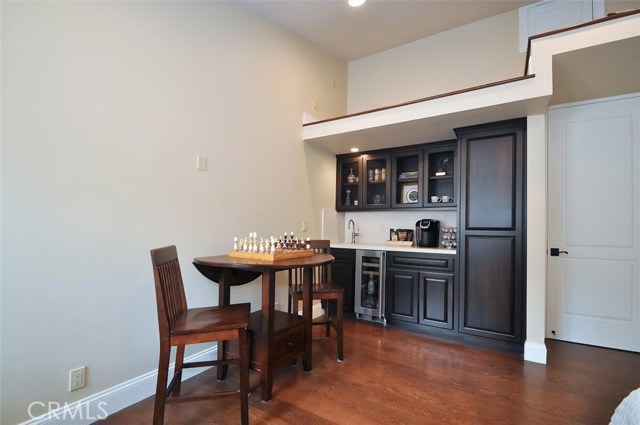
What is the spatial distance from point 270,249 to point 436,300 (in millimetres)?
1992

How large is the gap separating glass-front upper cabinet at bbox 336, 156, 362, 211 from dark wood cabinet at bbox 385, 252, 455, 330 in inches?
40.5

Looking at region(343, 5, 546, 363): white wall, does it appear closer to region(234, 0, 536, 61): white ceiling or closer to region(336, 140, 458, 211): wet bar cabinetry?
region(234, 0, 536, 61): white ceiling

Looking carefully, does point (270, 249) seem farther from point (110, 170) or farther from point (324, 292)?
point (110, 170)

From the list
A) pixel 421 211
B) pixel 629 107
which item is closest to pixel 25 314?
pixel 421 211

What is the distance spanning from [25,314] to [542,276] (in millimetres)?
3586

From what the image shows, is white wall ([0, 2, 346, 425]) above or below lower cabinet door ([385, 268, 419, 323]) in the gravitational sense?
above

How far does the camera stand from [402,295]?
3.32 metres

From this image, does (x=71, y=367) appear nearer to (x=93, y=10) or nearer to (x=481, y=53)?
(x=93, y=10)

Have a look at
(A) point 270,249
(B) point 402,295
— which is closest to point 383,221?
(B) point 402,295

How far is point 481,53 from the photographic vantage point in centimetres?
340

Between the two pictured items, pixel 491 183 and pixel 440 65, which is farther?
pixel 440 65

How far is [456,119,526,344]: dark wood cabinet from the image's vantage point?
268cm

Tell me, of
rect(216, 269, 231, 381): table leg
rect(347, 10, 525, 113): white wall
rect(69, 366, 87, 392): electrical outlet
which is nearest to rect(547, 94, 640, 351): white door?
rect(347, 10, 525, 113): white wall

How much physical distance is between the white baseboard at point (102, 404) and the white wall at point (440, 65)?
13.0ft
